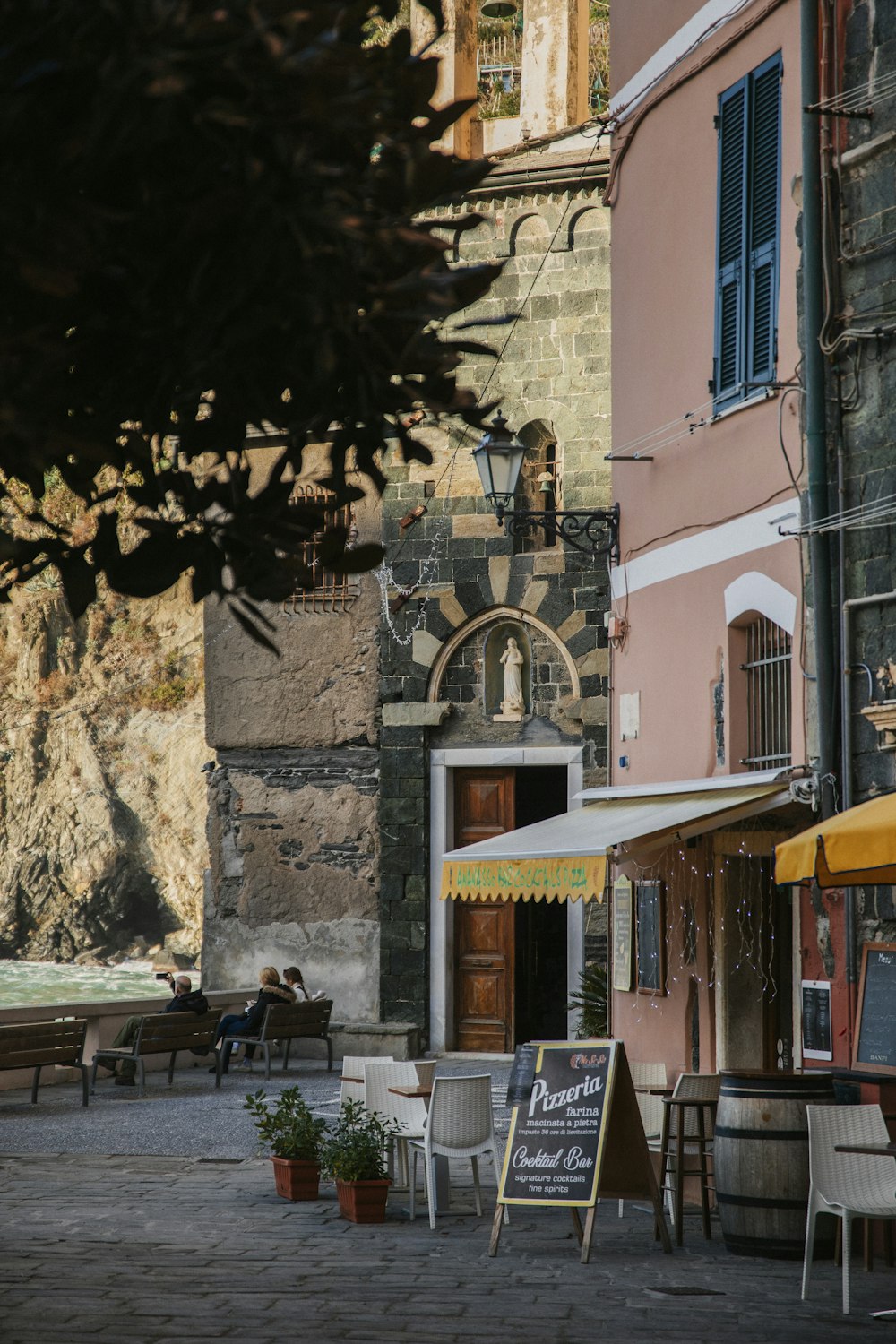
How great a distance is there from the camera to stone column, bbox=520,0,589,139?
18797 millimetres

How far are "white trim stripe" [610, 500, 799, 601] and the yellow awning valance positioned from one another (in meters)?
2.20

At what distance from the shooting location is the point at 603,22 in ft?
108

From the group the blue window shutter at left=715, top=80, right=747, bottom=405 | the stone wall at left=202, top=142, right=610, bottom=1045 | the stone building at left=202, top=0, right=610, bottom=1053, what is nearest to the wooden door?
the stone building at left=202, top=0, right=610, bottom=1053

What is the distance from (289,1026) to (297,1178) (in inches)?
276

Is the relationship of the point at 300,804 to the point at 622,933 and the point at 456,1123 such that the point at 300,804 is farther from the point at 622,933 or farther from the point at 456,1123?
the point at 456,1123

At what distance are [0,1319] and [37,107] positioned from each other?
499cm

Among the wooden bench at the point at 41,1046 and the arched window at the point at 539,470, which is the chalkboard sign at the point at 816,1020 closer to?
the wooden bench at the point at 41,1046

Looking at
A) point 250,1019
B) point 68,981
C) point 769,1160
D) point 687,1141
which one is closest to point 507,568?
point 250,1019

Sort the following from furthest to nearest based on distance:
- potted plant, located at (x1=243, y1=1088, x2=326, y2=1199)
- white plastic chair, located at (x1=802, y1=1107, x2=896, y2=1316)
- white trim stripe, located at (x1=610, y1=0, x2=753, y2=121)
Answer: white trim stripe, located at (x1=610, y1=0, x2=753, y2=121) < potted plant, located at (x1=243, y1=1088, x2=326, y2=1199) < white plastic chair, located at (x1=802, y1=1107, x2=896, y2=1316)

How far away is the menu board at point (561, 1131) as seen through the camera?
8102mm

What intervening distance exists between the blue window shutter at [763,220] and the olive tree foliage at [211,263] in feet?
22.4

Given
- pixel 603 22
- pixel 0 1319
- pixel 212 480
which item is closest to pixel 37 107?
pixel 212 480

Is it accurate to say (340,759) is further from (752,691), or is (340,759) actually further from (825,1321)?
(825,1321)

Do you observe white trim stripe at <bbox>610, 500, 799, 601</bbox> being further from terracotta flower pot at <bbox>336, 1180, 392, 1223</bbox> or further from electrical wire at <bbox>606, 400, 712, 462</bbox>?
terracotta flower pot at <bbox>336, 1180, 392, 1223</bbox>
